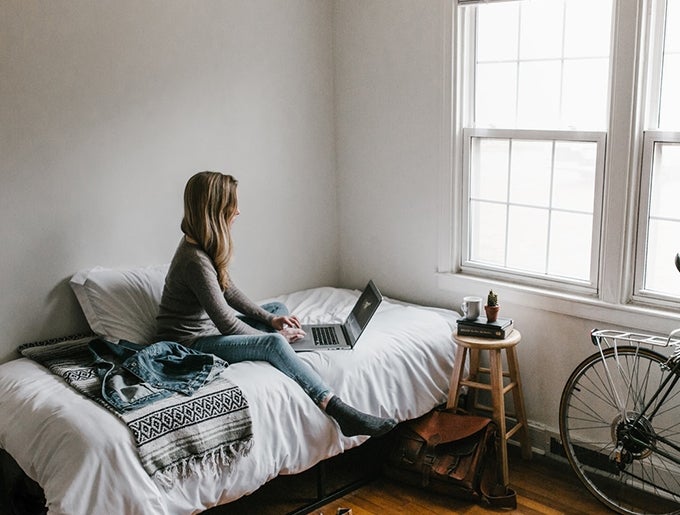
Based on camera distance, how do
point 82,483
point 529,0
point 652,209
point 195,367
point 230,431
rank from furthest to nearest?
point 529,0, point 652,209, point 195,367, point 230,431, point 82,483

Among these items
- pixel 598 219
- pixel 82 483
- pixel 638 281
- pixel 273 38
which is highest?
pixel 273 38

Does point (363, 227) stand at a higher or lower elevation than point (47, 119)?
lower

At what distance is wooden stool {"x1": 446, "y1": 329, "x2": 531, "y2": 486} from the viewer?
3.19 meters

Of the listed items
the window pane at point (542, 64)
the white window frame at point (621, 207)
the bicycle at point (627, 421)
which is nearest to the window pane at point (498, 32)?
the window pane at point (542, 64)

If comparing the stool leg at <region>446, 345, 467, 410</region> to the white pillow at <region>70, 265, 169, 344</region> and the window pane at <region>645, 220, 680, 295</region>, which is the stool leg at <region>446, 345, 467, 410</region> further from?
the white pillow at <region>70, 265, 169, 344</region>

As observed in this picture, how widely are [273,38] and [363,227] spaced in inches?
43.6

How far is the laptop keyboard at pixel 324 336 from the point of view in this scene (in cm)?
324

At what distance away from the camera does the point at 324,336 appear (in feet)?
10.9

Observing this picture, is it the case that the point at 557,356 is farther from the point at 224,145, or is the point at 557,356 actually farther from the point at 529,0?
the point at 224,145

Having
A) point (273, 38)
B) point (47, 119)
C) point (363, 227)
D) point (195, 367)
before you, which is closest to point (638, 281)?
point (363, 227)

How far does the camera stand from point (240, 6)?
3.68 meters

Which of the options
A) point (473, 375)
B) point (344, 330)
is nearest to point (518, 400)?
point (473, 375)

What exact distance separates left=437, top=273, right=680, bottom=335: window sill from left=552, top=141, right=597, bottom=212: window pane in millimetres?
397

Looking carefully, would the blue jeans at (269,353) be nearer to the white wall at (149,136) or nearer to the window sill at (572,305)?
the white wall at (149,136)
